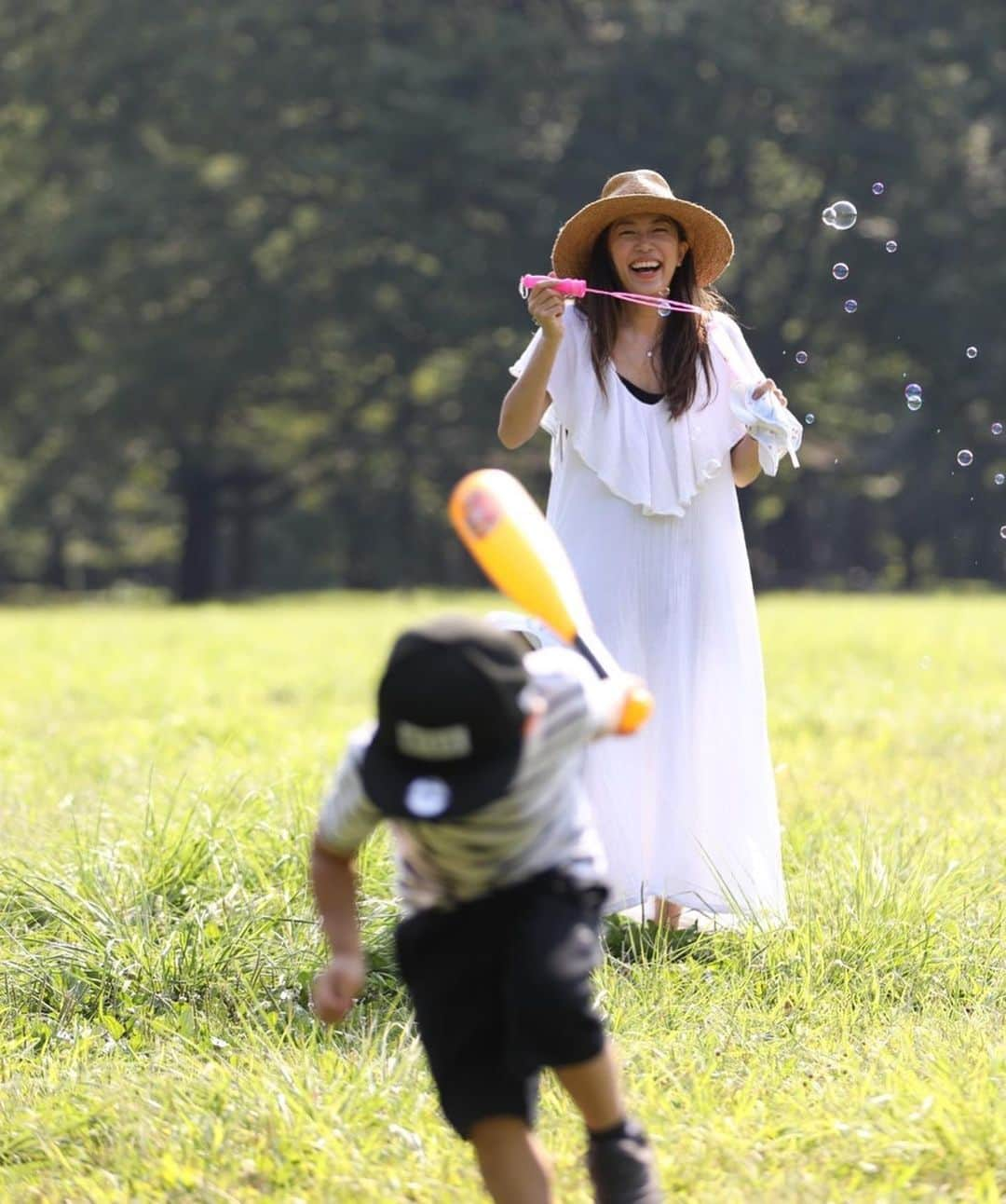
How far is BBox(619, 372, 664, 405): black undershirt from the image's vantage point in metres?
4.95

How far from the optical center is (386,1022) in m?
4.32

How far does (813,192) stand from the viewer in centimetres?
3416

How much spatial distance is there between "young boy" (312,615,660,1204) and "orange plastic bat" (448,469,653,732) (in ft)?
0.40

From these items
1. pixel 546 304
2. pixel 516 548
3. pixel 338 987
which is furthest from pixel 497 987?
pixel 546 304

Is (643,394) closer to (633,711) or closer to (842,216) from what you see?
(842,216)

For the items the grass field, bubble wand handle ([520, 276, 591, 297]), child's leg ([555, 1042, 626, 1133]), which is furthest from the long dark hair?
child's leg ([555, 1042, 626, 1133])

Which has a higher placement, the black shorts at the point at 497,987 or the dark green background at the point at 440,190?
the dark green background at the point at 440,190

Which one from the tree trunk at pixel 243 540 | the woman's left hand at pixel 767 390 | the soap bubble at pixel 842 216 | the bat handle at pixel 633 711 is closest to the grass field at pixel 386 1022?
the bat handle at pixel 633 711

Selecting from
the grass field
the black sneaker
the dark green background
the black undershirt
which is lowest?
the grass field

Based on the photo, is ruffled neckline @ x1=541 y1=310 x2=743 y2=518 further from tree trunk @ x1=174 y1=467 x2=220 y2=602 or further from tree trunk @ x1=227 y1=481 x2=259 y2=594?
tree trunk @ x1=227 y1=481 x2=259 y2=594

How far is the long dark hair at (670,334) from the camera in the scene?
4922 mm

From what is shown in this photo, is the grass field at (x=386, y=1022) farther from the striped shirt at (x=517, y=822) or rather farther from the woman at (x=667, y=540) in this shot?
the striped shirt at (x=517, y=822)

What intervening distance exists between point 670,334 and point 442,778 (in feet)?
7.84

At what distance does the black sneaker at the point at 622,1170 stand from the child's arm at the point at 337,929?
1.51 feet
